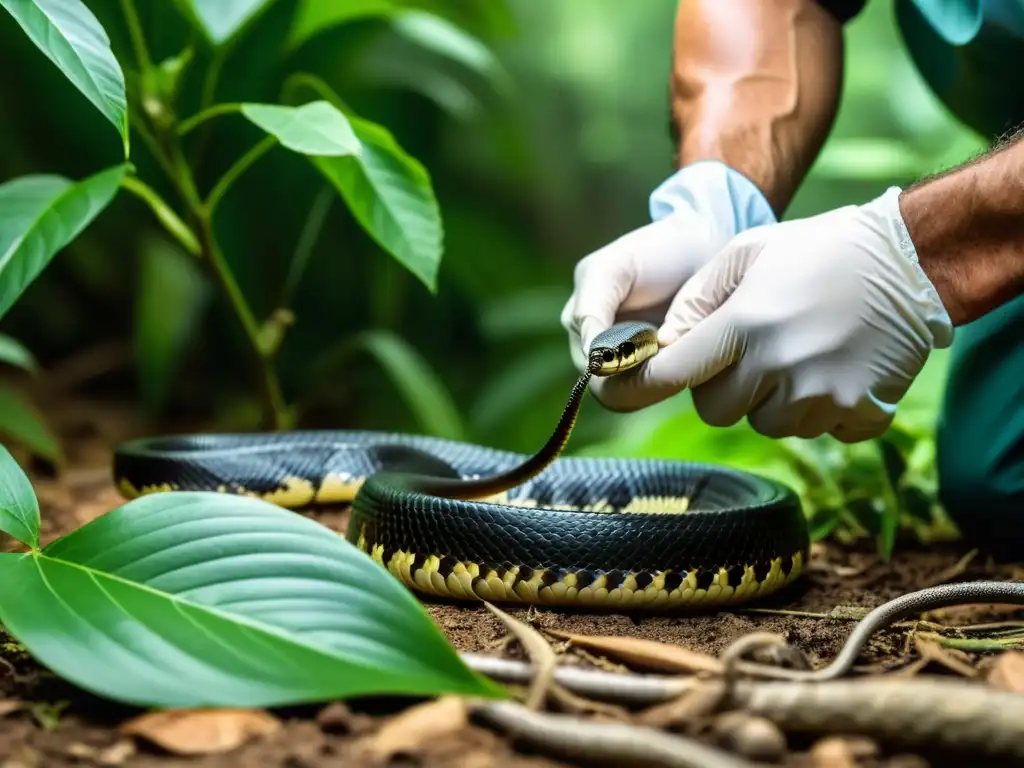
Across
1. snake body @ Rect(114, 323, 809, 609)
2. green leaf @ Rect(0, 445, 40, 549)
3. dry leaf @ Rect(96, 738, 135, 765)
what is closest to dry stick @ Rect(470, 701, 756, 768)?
dry leaf @ Rect(96, 738, 135, 765)

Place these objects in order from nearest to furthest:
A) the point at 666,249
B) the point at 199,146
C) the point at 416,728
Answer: the point at 416,728, the point at 666,249, the point at 199,146

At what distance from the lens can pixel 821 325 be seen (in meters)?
2.27

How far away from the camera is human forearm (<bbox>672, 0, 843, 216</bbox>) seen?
3.02 m

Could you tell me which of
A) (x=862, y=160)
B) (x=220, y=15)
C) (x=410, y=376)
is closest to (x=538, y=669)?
(x=220, y=15)

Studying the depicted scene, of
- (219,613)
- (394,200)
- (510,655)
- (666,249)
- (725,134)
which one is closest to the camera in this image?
(219,613)

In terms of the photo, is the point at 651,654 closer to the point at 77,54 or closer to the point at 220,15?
the point at 77,54

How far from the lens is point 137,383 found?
5973 millimetres

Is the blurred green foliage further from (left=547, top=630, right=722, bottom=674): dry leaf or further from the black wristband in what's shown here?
(left=547, top=630, right=722, bottom=674): dry leaf

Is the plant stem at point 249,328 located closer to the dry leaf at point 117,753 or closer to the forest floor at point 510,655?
the forest floor at point 510,655

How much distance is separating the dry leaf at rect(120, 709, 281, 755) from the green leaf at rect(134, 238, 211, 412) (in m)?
3.79

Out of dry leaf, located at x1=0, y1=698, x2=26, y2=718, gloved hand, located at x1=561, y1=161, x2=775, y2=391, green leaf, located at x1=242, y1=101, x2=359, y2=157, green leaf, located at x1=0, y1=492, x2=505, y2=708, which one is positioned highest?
green leaf, located at x1=242, y1=101, x2=359, y2=157

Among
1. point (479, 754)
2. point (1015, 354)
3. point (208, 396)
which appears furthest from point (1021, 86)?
point (208, 396)

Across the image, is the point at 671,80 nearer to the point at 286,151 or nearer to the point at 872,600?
the point at 872,600

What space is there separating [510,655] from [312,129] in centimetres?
125
